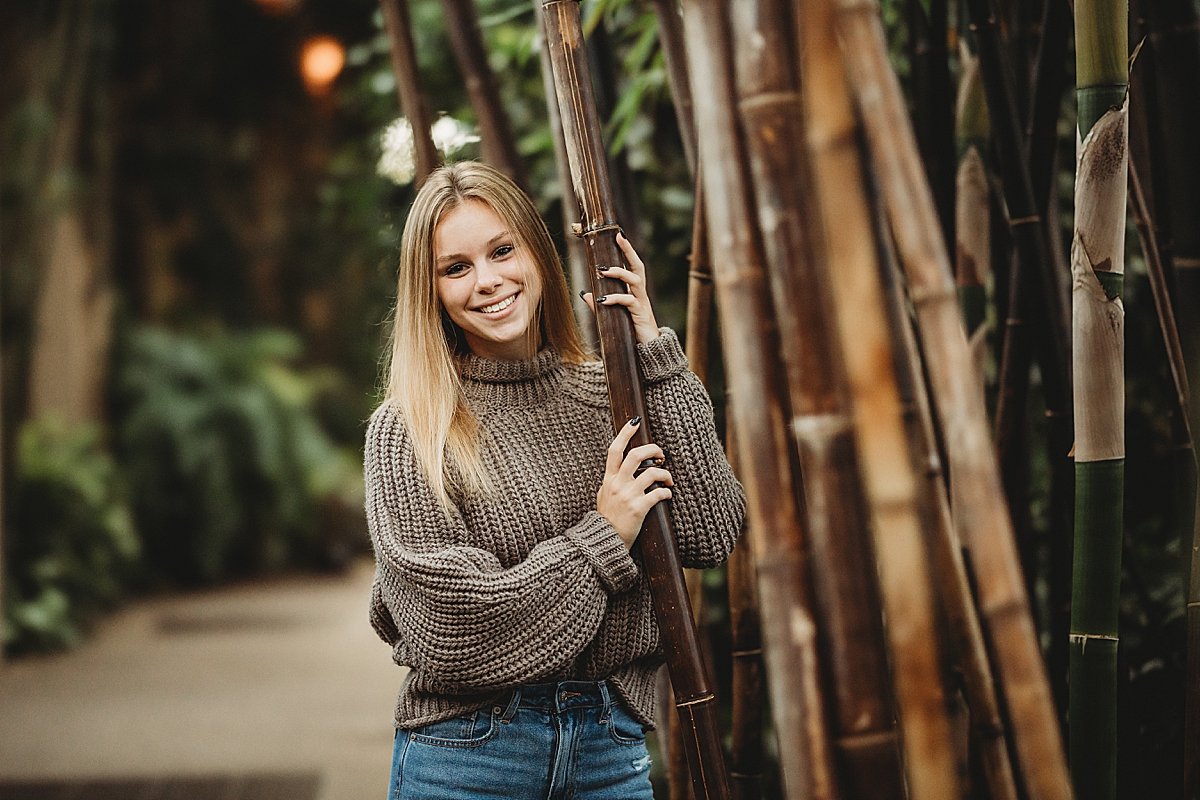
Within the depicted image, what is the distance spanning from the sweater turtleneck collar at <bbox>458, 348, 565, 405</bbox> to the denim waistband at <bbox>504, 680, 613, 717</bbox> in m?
0.29

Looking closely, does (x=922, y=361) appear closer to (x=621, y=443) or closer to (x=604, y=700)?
(x=621, y=443)

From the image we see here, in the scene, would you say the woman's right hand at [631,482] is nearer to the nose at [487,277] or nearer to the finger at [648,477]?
the finger at [648,477]

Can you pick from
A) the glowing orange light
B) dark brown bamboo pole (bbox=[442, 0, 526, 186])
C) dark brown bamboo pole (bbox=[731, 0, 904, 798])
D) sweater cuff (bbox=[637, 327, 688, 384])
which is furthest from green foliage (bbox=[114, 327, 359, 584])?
dark brown bamboo pole (bbox=[731, 0, 904, 798])

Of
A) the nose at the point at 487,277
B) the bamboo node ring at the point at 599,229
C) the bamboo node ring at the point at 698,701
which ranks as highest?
the nose at the point at 487,277

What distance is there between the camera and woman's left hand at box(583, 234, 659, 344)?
1076 millimetres

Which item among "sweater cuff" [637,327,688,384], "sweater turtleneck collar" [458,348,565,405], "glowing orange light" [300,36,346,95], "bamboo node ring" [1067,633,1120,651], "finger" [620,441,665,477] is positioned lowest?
"bamboo node ring" [1067,633,1120,651]

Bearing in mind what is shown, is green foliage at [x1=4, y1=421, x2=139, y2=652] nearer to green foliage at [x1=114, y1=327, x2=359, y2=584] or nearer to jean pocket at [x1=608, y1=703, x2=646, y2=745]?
green foliage at [x1=114, y1=327, x2=359, y2=584]

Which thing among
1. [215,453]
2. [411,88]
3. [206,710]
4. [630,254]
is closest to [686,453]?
[630,254]

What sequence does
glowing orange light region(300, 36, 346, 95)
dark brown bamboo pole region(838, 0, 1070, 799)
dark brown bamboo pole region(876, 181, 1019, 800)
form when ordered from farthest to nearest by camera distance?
glowing orange light region(300, 36, 346, 95)
dark brown bamboo pole region(876, 181, 1019, 800)
dark brown bamboo pole region(838, 0, 1070, 799)

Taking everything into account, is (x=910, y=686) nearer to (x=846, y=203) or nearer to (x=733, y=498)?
(x=846, y=203)

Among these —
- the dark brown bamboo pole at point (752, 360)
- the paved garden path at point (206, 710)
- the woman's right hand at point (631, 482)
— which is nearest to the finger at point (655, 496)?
the woman's right hand at point (631, 482)

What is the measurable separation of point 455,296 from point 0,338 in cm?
437

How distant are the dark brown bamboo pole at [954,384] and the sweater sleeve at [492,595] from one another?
0.41 metres

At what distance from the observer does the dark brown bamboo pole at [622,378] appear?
39.8 inches
